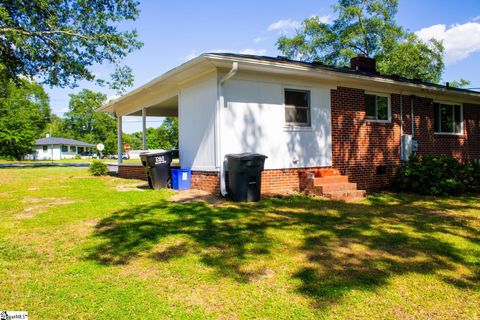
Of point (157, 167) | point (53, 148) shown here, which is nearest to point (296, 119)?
point (157, 167)

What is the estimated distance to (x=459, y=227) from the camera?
5.82m

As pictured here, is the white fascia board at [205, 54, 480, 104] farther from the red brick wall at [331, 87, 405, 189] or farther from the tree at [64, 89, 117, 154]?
the tree at [64, 89, 117, 154]

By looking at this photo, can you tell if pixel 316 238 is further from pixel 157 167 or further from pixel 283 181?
pixel 157 167

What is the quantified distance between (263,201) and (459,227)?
380cm

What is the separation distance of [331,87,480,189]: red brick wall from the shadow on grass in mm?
3094

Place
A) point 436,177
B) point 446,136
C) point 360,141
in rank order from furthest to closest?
point 446,136
point 360,141
point 436,177

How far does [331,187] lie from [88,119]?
84.3 m

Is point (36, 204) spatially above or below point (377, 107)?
below

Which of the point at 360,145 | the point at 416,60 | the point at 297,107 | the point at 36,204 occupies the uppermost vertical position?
the point at 416,60

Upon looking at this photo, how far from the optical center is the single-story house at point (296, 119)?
8.65m

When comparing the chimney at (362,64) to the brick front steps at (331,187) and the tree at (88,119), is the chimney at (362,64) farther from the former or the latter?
the tree at (88,119)

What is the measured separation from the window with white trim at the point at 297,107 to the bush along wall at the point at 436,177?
135 inches

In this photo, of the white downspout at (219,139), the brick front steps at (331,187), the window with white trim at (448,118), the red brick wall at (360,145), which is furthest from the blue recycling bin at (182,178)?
the window with white trim at (448,118)

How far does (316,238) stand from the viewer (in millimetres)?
5113
